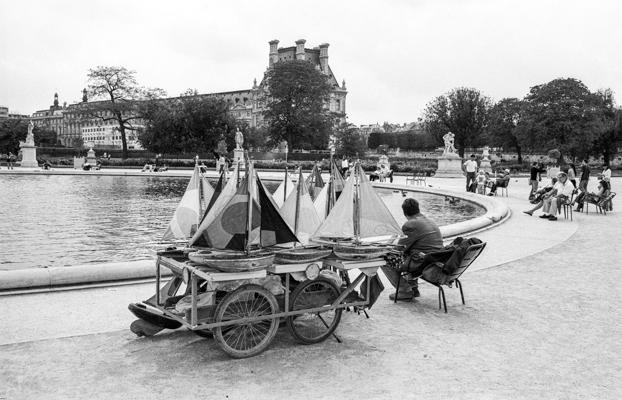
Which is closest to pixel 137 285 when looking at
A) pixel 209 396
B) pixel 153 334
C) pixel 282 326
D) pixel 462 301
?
pixel 153 334

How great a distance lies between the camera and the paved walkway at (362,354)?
467 centimetres

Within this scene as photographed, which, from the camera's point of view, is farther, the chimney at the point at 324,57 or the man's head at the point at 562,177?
the chimney at the point at 324,57

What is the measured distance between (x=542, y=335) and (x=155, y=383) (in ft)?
13.7

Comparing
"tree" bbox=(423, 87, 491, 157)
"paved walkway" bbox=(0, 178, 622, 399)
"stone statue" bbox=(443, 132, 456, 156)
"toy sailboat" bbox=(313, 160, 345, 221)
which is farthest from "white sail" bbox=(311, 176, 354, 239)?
"tree" bbox=(423, 87, 491, 157)

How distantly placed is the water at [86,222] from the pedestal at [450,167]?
75.6 feet

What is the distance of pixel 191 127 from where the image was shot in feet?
224

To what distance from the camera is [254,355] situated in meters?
5.40

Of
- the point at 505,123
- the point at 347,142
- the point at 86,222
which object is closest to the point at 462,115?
the point at 505,123

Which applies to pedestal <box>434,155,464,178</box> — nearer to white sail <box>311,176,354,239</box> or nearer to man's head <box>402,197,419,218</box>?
man's head <box>402,197,419,218</box>

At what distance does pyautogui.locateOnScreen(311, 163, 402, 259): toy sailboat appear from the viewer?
6438 mm

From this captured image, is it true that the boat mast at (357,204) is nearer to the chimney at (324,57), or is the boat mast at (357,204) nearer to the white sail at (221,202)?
the white sail at (221,202)

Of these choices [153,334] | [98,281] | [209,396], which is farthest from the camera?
[98,281]

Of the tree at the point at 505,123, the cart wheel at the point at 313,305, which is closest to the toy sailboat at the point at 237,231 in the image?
the cart wheel at the point at 313,305

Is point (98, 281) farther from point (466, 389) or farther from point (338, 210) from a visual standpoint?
point (466, 389)
